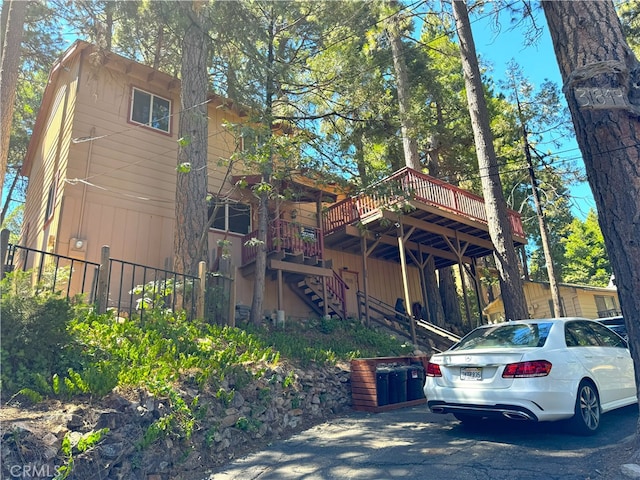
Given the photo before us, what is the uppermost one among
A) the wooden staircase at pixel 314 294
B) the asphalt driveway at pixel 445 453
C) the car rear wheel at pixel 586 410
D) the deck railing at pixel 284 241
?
the deck railing at pixel 284 241

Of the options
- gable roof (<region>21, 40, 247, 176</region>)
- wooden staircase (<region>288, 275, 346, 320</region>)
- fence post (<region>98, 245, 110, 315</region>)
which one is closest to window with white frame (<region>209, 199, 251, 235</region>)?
wooden staircase (<region>288, 275, 346, 320</region>)

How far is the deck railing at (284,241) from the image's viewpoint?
42.1 feet

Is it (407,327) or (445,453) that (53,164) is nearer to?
(407,327)

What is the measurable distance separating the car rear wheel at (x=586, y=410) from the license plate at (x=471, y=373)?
3.54 feet

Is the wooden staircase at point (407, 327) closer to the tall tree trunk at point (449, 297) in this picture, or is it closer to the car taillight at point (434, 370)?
the tall tree trunk at point (449, 297)

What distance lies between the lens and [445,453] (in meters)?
4.72

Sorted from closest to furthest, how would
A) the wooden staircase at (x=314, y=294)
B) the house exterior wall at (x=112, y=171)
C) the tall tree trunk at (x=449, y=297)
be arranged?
the house exterior wall at (x=112, y=171)
the wooden staircase at (x=314, y=294)
the tall tree trunk at (x=449, y=297)

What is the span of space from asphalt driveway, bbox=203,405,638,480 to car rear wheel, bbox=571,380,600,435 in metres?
0.10

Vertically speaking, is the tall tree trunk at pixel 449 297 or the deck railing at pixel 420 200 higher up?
the deck railing at pixel 420 200

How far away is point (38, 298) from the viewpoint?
477 cm

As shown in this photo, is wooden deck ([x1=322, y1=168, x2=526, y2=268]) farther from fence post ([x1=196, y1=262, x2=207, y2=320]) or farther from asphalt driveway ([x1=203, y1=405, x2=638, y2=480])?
asphalt driveway ([x1=203, y1=405, x2=638, y2=480])

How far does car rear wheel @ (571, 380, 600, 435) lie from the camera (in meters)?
4.94

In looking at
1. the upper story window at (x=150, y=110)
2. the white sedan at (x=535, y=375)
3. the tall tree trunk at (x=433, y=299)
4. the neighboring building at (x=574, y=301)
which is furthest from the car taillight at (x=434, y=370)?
the neighboring building at (x=574, y=301)

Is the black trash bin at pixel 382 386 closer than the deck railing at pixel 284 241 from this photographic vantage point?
Yes
